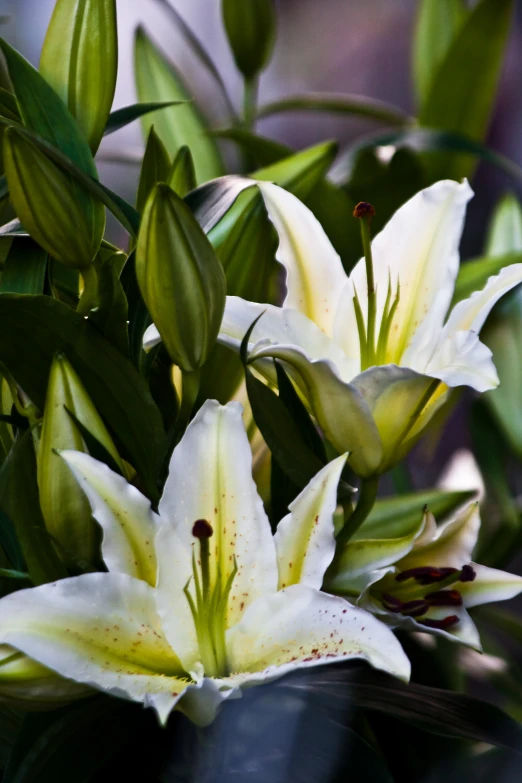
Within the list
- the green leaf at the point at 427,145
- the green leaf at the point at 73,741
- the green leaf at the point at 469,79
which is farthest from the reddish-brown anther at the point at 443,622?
the green leaf at the point at 469,79

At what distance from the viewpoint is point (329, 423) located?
28cm

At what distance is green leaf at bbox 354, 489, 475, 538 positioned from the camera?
384 mm

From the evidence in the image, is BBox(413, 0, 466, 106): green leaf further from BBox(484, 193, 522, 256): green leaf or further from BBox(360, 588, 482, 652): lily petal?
BBox(360, 588, 482, 652): lily petal

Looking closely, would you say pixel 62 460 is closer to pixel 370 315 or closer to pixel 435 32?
→ pixel 370 315

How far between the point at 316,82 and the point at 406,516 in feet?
2.47

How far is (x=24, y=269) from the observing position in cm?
31

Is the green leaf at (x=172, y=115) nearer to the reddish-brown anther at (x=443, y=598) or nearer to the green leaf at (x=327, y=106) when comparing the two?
the green leaf at (x=327, y=106)

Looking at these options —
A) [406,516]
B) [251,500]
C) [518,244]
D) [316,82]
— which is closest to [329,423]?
[251,500]

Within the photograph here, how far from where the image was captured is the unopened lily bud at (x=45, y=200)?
27 cm

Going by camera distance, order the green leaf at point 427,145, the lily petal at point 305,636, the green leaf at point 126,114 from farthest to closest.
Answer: the green leaf at point 427,145 < the green leaf at point 126,114 < the lily petal at point 305,636

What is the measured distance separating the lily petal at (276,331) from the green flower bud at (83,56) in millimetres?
91

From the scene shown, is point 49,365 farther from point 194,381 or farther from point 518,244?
point 518,244

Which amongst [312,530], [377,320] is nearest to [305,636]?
[312,530]

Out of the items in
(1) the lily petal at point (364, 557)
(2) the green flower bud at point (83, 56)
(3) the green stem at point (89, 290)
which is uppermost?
(2) the green flower bud at point (83, 56)
